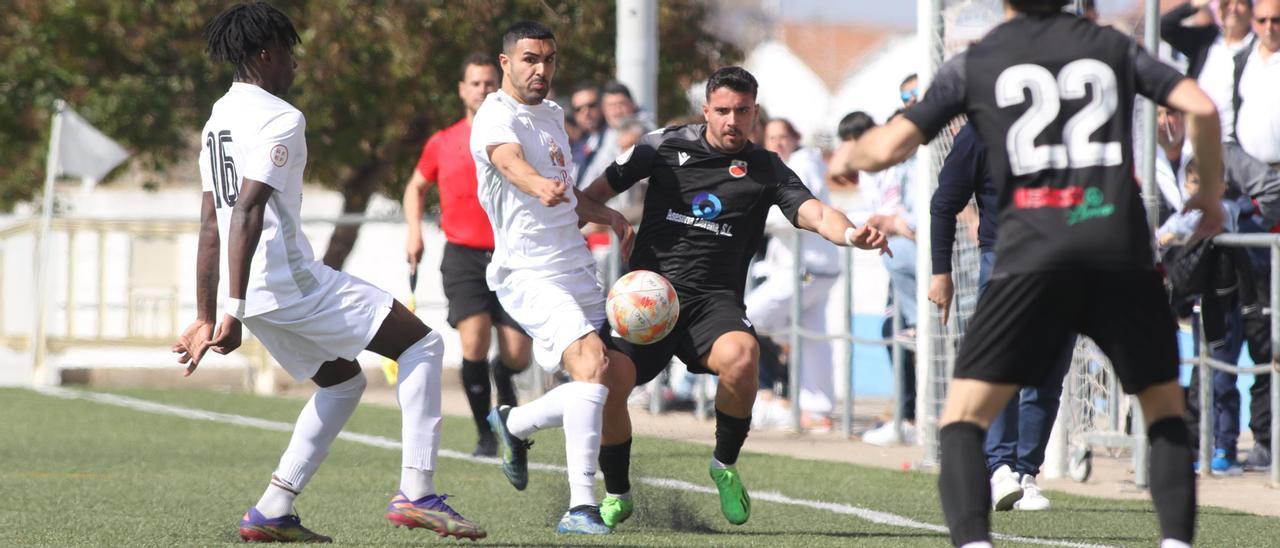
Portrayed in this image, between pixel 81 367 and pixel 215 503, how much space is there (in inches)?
434

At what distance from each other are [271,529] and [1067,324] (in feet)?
10.2

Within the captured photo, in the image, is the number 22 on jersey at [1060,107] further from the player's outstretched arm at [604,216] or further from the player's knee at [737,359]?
the player's outstretched arm at [604,216]

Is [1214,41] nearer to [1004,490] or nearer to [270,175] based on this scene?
[1004,490]

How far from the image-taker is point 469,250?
10.3 meters

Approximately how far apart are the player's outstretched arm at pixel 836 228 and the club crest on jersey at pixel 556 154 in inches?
41.2

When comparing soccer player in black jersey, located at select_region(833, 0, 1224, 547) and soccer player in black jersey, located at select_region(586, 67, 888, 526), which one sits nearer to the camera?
soccer player in black jersey, located at select_region(833, 0, 1224, 547)

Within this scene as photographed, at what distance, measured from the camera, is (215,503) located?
27.5 feet

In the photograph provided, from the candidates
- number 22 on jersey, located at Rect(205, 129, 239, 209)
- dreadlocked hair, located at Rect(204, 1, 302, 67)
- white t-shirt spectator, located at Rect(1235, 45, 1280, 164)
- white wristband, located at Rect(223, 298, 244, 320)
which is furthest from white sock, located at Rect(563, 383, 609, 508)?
white t-shirt spectator, located at Rect(1235, 45, 1280, 164)

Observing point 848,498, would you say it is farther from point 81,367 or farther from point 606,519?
point 81,367

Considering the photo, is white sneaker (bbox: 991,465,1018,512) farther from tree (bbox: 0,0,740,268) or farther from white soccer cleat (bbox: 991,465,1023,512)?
tree (bbox: 0,0,740,268)

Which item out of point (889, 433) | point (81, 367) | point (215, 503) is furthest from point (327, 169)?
point (215, 503)

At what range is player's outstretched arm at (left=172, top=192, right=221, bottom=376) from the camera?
628 cm

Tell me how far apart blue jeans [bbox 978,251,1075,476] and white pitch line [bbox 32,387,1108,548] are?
756mm

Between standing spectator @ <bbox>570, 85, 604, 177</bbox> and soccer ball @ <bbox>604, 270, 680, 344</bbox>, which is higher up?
standing spectator @ <bbox>570, 85, 604, 177</bbox>
